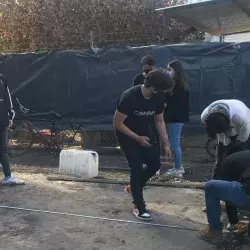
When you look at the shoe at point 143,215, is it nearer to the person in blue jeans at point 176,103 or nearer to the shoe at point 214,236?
the shoe at point 214,236

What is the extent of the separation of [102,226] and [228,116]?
1.76m

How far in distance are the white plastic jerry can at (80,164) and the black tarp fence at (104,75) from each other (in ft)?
7.06

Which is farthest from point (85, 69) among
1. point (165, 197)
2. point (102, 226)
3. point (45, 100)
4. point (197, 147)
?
point (102, 226)

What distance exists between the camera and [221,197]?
409 centimetres

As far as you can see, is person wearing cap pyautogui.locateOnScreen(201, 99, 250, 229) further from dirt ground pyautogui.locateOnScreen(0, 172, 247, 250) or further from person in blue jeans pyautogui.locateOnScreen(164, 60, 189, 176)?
person in blue jeans pyautogui.locateOnScreen(164, 60, 189, 176)

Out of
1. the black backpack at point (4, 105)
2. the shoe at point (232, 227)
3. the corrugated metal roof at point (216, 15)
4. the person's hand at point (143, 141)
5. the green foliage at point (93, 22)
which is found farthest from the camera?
the green foliage at point (93, 22)

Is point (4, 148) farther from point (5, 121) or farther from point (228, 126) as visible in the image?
point (228, 126)

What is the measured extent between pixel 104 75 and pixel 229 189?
565 centimetres

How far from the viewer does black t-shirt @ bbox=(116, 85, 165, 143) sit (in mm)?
4875

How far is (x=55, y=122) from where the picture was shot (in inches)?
373

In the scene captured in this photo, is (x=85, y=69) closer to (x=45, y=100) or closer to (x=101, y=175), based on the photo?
(x=45, y=100)

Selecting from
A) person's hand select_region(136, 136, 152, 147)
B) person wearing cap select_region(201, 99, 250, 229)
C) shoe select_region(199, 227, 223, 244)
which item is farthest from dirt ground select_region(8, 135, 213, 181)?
shoe select_region(199, 227, 223, 244)

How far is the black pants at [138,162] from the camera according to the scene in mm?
4988

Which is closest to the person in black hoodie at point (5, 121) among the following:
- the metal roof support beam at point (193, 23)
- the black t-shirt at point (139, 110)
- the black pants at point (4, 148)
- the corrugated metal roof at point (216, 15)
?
the black pants at point (4, 148)
